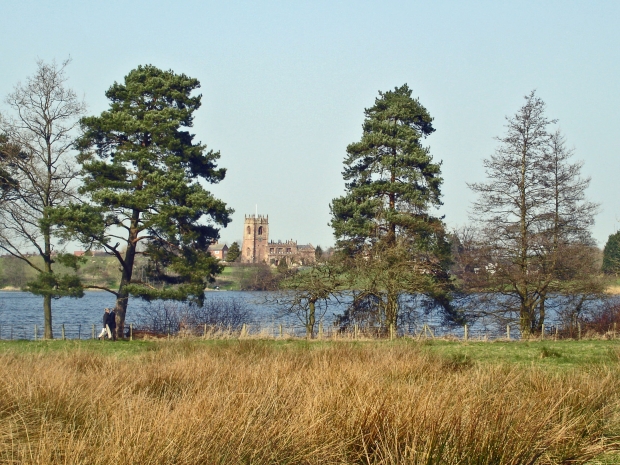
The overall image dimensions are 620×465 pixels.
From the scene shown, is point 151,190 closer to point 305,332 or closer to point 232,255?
point 305,332

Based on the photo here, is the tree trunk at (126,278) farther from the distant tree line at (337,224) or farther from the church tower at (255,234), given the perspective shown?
the church tower at (255,234)

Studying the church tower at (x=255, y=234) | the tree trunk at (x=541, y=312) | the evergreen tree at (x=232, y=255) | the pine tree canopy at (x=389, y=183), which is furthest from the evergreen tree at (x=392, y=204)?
the church tower at (x=255, y=234)

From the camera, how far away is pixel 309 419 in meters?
5.88

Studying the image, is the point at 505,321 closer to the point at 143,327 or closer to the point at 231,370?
the point at 143,327

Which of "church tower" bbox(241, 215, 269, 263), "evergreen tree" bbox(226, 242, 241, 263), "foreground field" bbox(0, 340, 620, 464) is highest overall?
"church tower" bbox(241, 215, 269, 263)

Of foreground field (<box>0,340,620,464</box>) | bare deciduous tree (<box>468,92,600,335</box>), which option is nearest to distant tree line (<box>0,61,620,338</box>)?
bare deciduous tree (<box>468,92,600,335</box>)

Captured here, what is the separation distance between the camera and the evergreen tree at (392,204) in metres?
29.7

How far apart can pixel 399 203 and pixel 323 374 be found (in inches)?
947

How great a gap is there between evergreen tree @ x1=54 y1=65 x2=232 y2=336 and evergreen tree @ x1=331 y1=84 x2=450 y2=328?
19.5ft

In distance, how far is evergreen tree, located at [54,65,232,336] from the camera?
27719 millimetres

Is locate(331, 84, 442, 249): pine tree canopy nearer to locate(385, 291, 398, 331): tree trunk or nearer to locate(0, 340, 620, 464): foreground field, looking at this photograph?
locate(385, 291, 398, 331): tree trunk

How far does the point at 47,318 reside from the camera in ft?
96.7

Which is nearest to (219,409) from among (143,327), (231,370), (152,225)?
(231,370)

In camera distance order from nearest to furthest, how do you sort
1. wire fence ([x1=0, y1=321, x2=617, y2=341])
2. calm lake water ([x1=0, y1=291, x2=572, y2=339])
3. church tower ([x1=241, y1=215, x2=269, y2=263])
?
1. wire fence ([x1=0, y1=321, x2=617, y2=341])
2. calm lake water ([x1=0, y1=291, x2=572, y2=339])
3. church tower ([x1=241, y1=215, x2=269, y2=263])
